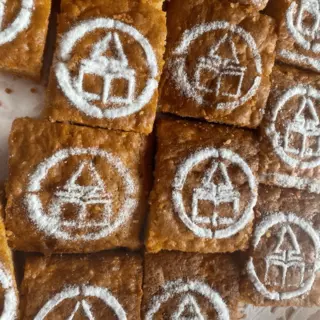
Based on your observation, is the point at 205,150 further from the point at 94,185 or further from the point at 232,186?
the point at 94,185

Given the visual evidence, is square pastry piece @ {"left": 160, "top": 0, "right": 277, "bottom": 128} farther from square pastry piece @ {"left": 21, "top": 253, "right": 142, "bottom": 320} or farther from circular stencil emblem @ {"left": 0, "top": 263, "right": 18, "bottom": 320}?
circular stencil emblem @ {"left": 0, "top": 263, "right": 18, "bottom": 320}

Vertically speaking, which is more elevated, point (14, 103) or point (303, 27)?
point (303, 27)

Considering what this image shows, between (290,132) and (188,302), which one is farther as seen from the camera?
(290,132)

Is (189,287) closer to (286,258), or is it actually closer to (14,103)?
(286,258)

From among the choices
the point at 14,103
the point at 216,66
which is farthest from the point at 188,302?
the point at 14,103

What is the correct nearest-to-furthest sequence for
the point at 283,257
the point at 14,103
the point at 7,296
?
the point at 7,296 < the point at 14,103 < the point at 283,257

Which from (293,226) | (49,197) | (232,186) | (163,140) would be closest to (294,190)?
(293,226)
